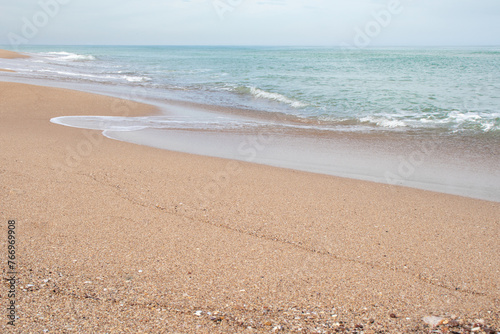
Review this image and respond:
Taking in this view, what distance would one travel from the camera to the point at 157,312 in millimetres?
2678

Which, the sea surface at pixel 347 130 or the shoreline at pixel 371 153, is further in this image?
the sea surface at pixel 347 130

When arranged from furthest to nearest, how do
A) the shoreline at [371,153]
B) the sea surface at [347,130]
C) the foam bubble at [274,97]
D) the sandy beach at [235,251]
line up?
1. the foam bubble at [274,97]
2. the sea surface at [347,130]
3. the shoreline at [371,153]
4. the sandy beach at [235,251]

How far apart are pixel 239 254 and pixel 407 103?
12.6 m

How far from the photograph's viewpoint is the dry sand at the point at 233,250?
270 cm

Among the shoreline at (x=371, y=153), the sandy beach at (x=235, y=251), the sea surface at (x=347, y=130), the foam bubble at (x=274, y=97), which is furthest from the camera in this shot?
the foam bubble at (x=274, y=97)

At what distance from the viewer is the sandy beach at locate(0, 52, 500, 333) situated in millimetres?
2691

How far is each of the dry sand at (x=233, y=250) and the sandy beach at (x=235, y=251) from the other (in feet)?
0.05

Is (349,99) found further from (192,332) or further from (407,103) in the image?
(192,332)

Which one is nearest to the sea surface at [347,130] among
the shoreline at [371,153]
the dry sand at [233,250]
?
the shoreline at [371,153]

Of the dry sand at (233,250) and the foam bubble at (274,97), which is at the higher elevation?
the foam bubble at (274,97)

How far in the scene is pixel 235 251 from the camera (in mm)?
3639

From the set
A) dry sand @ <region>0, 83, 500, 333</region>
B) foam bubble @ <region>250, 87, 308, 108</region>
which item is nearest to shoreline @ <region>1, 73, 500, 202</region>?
dry sand @ <region>0, 83, 500, 333</region>

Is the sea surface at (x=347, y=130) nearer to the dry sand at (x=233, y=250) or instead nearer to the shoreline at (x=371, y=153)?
the shoreline at (x=371, y=153)

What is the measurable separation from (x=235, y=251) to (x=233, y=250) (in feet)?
0.09
